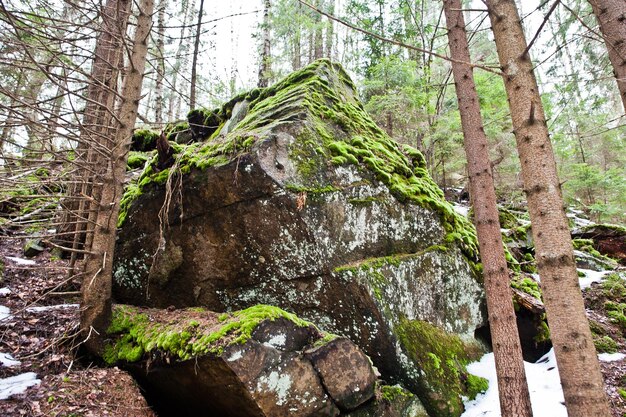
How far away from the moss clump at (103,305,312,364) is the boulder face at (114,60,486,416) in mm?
641

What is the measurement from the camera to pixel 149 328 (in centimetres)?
414

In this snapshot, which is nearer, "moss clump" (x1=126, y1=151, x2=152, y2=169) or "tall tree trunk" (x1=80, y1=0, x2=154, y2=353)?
"tall tree trunk" (x1=80, y1=0, x2=154, y2=353)

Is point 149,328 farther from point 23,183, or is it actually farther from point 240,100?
point 240,100

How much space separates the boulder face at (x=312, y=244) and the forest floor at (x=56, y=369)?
999 mm

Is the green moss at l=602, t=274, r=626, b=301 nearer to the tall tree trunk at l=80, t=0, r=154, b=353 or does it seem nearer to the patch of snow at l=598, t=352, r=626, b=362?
the patch of snow at l=598, t=352, r=626, b=362

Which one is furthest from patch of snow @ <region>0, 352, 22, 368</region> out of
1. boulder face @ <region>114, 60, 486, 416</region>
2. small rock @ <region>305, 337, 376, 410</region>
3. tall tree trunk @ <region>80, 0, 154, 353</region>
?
small rock @ <region>305, 337, 376, 410</region>

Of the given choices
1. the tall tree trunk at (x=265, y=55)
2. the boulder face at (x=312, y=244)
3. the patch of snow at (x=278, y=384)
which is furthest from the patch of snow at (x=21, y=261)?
the tall tree trunk at (x=265, y=55)

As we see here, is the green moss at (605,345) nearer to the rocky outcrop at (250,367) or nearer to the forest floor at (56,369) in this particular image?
the forest floor at (56,369)

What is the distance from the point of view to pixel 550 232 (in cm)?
238

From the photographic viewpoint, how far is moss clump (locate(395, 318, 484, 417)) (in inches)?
162

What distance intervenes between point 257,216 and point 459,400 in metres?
3.42

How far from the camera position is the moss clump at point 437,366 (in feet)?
13.5

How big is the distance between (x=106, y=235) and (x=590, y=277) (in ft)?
30.1

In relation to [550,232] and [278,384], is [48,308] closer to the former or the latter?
[278,384]
